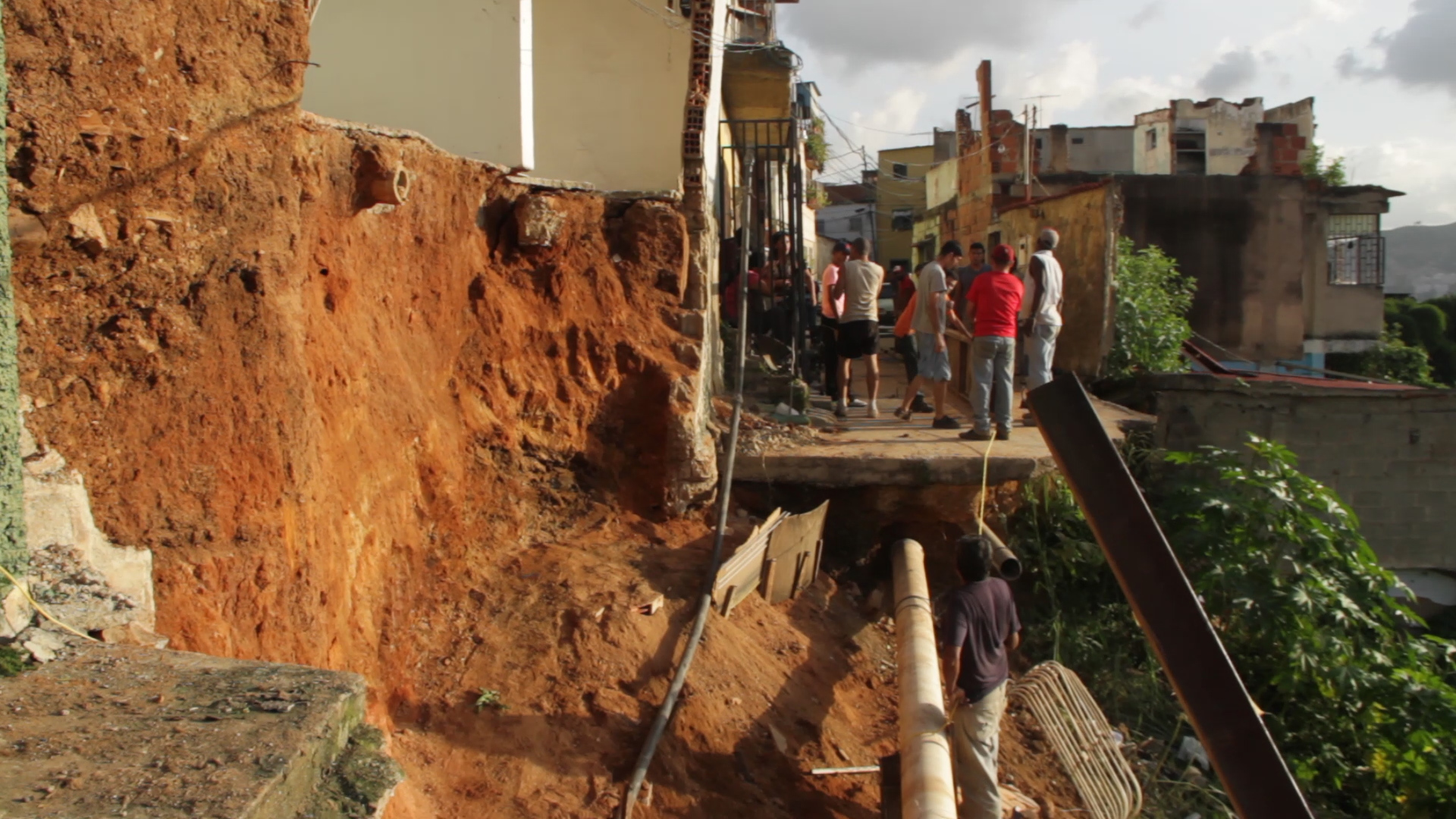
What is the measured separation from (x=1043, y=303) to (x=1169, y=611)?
5.82m

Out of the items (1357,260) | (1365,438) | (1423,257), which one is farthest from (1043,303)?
(1423,257)

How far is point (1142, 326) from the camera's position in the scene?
1093 cm

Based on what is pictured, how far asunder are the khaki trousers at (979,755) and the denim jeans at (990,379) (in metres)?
3.27

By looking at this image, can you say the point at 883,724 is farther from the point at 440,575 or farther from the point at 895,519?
the point at 440,575

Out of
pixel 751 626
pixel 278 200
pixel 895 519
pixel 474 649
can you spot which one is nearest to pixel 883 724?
pixel 751 626

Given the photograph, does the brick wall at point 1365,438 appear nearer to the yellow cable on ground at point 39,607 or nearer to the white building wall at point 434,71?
the white building wall at point 434,71

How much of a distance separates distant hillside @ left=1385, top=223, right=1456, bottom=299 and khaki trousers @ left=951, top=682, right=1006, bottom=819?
223ft

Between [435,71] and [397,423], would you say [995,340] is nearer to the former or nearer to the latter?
[435,71]

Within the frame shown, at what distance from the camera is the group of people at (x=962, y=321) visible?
787cm

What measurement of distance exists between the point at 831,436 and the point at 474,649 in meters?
3.95

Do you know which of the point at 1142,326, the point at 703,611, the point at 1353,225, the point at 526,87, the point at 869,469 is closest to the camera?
the point at 703,611

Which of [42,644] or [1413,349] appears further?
[1413,349]

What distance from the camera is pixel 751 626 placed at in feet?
20.1

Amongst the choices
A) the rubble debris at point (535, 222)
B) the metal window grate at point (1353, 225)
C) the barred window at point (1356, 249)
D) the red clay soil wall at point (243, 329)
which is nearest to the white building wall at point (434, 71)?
the rubble debris at point (535, 222)
